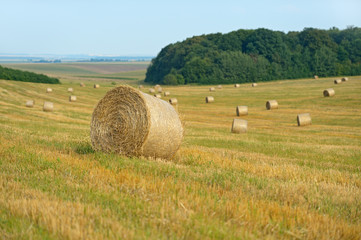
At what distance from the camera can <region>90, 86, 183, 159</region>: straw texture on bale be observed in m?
9.82

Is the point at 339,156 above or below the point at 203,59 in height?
below

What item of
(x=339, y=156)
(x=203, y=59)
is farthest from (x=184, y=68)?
(x=339, y=156)

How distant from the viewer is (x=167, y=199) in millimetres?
5598

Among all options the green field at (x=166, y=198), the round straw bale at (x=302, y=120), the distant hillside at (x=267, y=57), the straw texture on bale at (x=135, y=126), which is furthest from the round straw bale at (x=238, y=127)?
the distant hillside at (x=267, y=57)

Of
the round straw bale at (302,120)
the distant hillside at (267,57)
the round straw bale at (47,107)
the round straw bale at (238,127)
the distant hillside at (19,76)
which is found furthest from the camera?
the distant hillside at (267,57)

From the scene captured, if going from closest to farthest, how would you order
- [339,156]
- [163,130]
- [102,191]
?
[102,191]
[163,130]
[339,156]

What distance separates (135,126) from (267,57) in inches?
3068

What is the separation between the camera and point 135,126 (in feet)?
32.4

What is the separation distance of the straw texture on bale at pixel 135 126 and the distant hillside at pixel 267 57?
2726 inches

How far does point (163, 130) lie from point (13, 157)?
11.1ft

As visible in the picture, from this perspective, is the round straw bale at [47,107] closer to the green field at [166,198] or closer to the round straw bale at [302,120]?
Answer: the round straw bale at [302,120]

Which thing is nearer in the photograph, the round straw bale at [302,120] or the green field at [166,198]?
the green field at [166,198]

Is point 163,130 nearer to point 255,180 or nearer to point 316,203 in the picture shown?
point 255,180

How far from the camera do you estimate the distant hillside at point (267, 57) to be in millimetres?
79375
